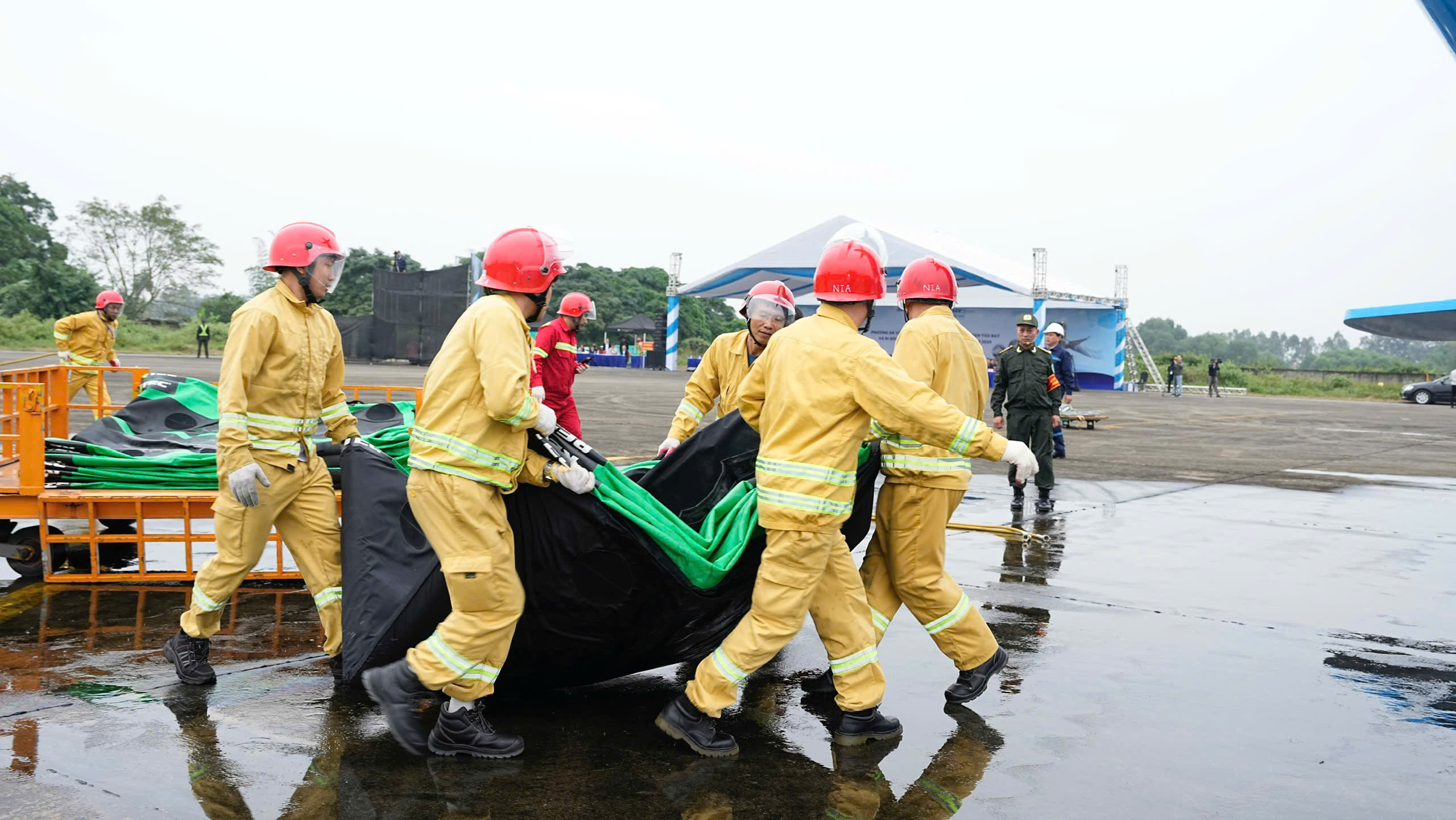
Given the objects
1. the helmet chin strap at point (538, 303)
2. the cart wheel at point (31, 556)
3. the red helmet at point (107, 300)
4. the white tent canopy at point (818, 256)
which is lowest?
the cart wheel at point (31, 556)

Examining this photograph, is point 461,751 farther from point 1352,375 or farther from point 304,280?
point 1352,375

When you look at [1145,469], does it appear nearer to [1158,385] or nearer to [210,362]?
[210,362]

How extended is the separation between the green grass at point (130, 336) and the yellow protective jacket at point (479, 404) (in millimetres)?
44869

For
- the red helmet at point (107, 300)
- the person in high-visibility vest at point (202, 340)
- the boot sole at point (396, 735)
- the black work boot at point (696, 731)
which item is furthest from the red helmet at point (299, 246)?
the person in high-visibility vest at point (202, 340)

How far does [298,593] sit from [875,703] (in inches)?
143

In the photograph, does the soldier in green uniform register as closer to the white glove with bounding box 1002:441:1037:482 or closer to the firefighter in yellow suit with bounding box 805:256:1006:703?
the firefighter in yellow suit with bounding box 805:256:1006:703

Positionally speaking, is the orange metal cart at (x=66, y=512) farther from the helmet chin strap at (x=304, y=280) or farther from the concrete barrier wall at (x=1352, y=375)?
the concrete barrier wall at (x=1352, y=375)

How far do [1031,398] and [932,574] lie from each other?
19.6 ft

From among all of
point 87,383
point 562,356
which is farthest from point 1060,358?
point 87,383

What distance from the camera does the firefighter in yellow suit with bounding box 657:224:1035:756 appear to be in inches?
147

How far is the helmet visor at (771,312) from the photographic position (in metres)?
5.57

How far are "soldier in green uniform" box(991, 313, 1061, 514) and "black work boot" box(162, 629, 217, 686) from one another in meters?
7.30

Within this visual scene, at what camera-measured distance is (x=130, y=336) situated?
4956 cm

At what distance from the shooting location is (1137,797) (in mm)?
3455
